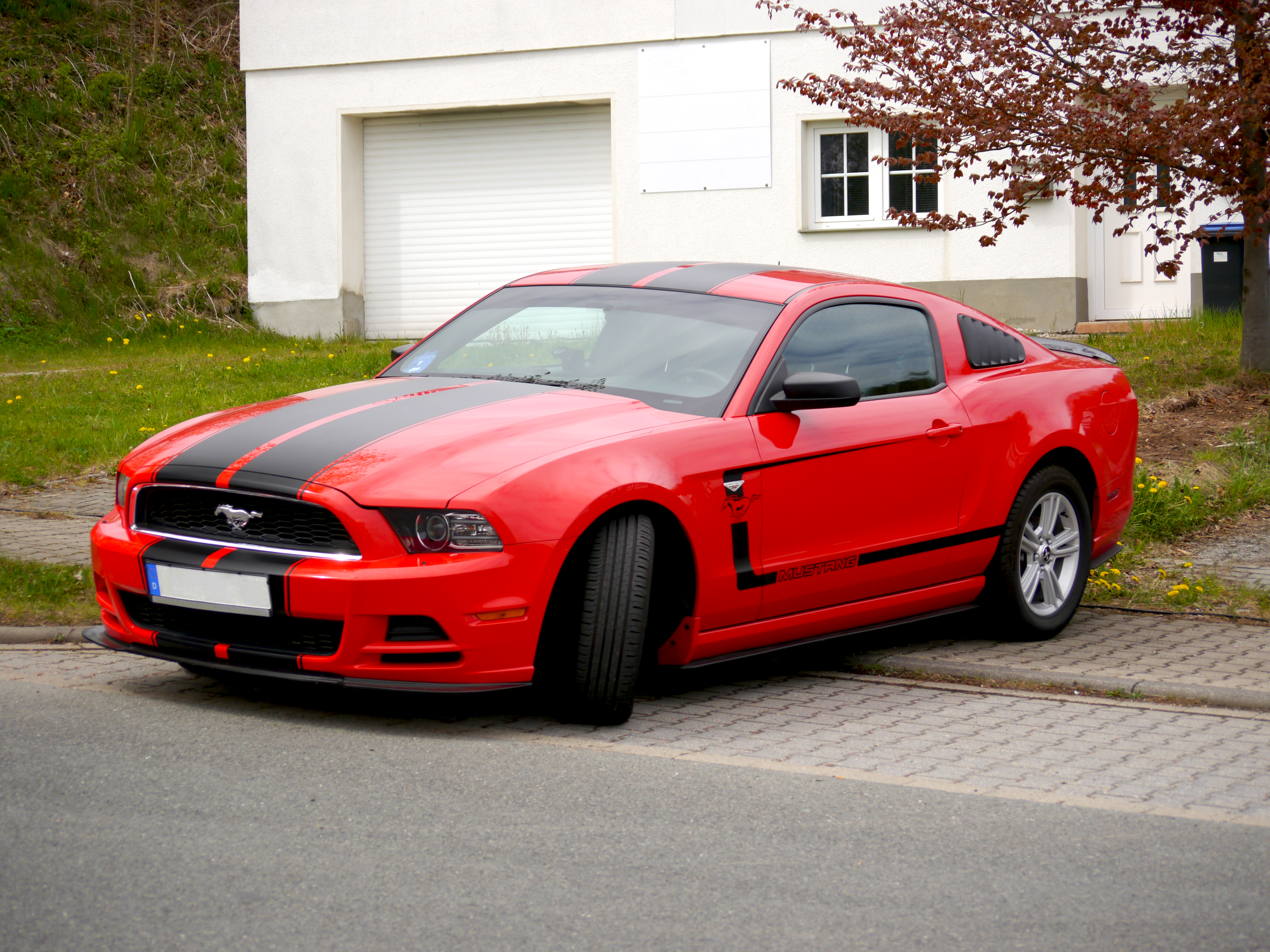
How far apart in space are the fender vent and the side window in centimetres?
24

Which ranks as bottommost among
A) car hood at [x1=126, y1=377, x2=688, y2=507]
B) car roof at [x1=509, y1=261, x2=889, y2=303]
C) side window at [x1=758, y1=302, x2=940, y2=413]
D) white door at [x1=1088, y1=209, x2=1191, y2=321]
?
car hood at [x1=126, y1=377, x2=688, y2=507]

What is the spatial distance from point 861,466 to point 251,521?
228 centimetres

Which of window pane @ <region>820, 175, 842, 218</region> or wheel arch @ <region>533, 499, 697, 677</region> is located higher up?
window pane @ <region>820, 175, 842, 218</region>

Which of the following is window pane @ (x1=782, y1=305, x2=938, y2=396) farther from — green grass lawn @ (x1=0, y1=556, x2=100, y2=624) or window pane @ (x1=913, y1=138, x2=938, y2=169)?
window pane @ (x1=913, y1=138, x2=938, y2=169)

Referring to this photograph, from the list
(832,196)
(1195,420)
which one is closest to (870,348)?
(1195,420)

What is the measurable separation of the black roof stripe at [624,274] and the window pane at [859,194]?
39.4ft

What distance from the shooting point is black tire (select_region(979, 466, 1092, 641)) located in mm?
6375

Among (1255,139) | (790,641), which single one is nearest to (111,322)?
(1255,139)

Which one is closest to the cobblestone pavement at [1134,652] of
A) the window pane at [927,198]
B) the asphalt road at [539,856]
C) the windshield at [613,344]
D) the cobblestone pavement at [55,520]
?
the windshield at [613,344]

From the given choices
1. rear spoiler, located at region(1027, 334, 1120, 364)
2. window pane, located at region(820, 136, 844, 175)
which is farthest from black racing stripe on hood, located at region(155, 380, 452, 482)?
window pane, located at region(820, 136, 844, 175)

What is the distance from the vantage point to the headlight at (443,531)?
4.52 metres

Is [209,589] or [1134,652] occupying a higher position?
[209,589]

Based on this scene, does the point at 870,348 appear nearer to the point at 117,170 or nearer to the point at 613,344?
the point at 613,344

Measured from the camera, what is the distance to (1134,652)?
20.9 feet
